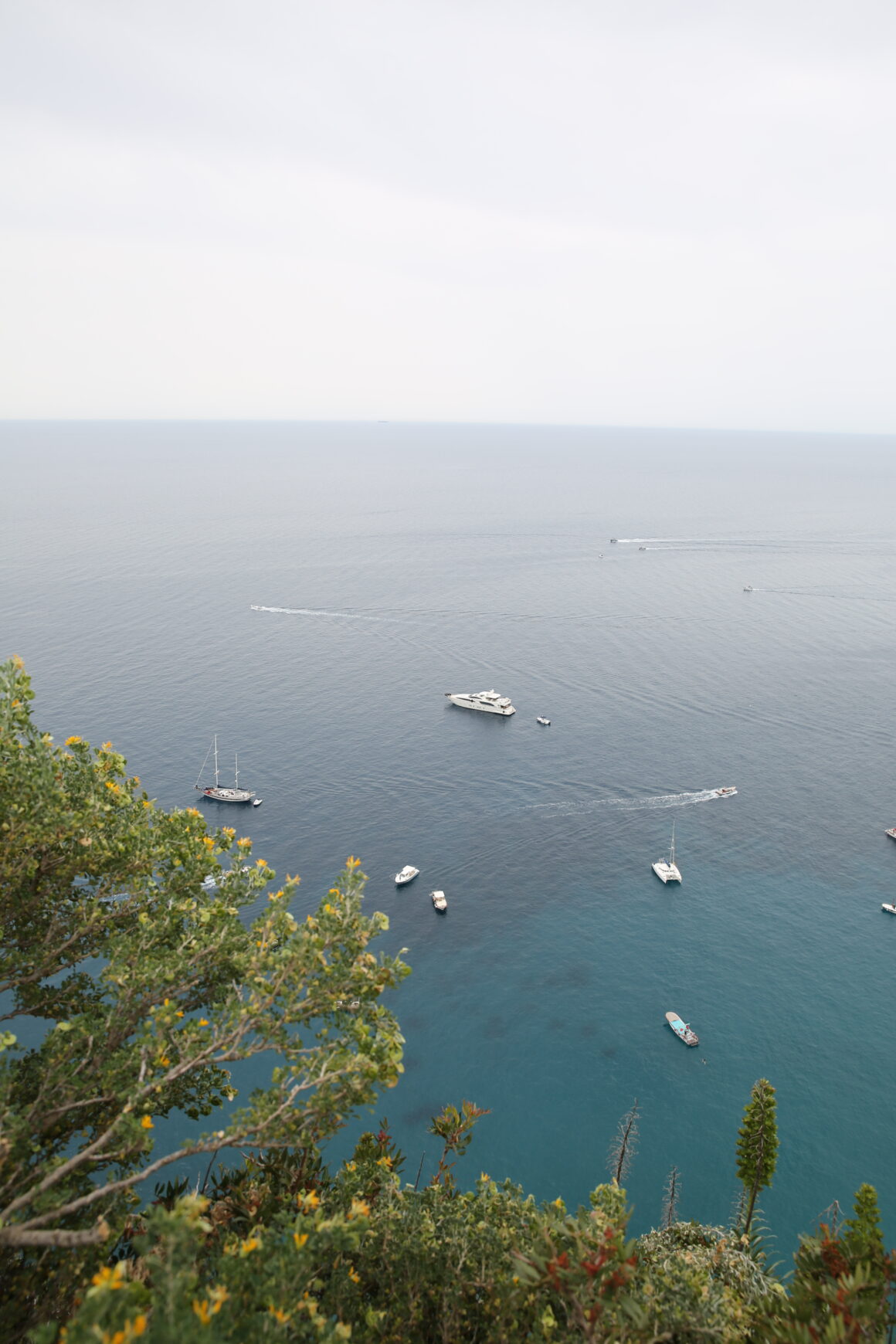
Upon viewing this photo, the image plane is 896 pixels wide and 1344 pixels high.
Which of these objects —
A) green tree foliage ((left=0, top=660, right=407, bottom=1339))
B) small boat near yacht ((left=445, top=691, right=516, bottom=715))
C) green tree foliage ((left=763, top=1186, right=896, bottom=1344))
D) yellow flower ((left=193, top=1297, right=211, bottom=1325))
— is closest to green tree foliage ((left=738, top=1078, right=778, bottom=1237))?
green tree foliage ((left=763, top=1186, right=896, bottom=1344))

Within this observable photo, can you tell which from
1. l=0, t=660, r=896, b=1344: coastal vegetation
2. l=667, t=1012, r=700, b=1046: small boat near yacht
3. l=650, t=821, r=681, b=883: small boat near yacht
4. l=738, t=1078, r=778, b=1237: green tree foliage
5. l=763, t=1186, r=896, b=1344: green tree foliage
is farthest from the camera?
l=650, t=821, r=681, b=883: small boat near yacht

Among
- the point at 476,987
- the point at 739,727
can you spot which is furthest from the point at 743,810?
the point at 476,987

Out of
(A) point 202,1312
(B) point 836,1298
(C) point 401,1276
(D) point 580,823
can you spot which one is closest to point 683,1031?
(D) point 580,823

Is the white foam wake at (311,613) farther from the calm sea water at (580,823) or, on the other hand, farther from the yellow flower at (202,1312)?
the yellow flower at (202,1312)

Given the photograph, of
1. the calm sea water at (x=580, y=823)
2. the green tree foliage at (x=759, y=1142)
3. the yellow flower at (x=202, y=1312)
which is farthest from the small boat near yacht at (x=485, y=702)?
the yellow flower at (x=202, y=1312)

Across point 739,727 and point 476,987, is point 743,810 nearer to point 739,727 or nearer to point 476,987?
point 739,727

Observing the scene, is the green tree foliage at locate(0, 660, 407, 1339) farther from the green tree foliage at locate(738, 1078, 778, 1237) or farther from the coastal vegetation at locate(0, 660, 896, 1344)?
the green tree foliage at locate(738, 1078, 778, 1237)

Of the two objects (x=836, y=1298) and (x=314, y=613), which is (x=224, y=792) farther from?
(x=836, y=1298)
